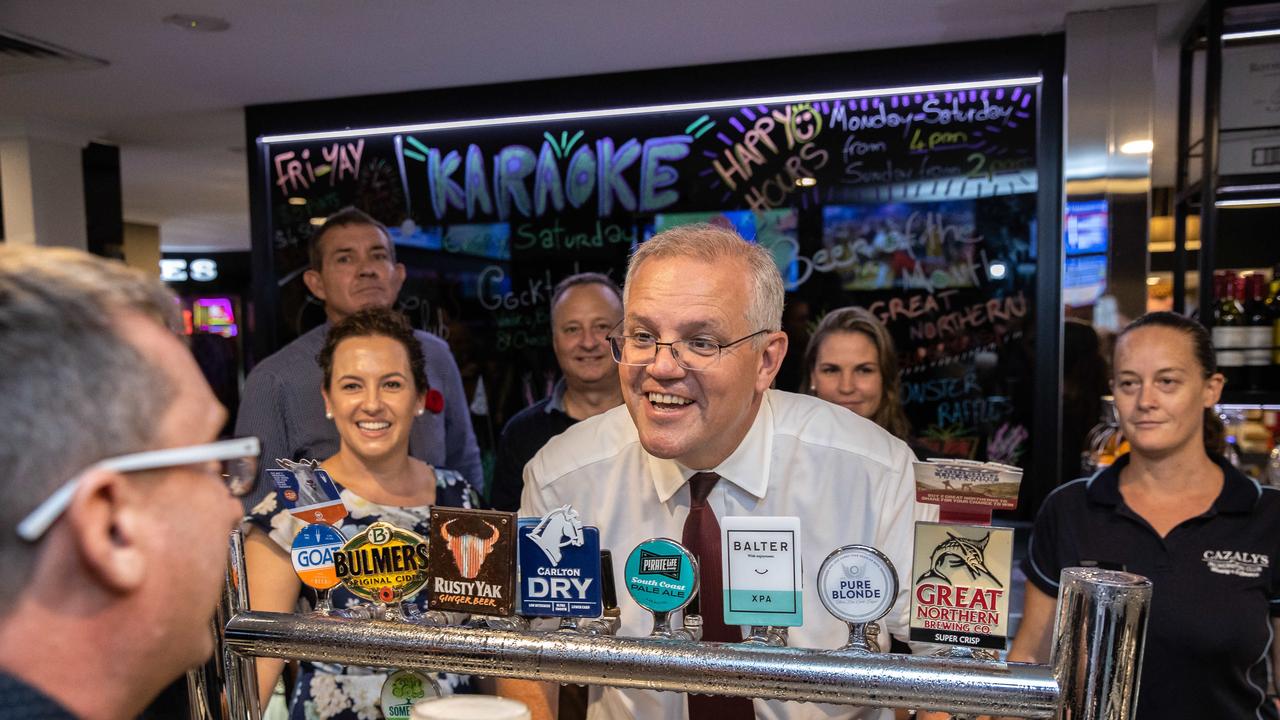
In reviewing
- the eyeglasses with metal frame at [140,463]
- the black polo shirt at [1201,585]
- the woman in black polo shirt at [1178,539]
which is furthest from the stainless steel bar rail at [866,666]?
the black polo shirt at [1201,585]

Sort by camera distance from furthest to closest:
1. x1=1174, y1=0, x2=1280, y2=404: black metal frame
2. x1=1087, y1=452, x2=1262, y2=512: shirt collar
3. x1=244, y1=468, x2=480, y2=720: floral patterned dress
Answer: x1=1174, y1=0, x2=1280, y2=404: black metal frame → x1=1087, y1=452, x2=1262, y2=512: shirt collar → x1=244, y1=468, x2=480, y2=720: floral patterned dress

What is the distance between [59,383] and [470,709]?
1.59 feet

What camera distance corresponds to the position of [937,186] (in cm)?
510

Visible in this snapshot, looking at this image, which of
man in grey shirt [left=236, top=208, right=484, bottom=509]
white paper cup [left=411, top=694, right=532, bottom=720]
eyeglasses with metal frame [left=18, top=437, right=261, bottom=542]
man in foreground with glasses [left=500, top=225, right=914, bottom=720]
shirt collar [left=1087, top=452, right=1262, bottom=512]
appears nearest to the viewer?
Result: eyeglasses with metal frame [left=18, top=437, right=261, bottom=542]

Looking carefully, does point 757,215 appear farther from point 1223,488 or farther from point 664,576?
point 664,576

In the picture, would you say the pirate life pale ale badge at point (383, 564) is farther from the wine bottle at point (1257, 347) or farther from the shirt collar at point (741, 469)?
the wine bottle at point (1257, 347)

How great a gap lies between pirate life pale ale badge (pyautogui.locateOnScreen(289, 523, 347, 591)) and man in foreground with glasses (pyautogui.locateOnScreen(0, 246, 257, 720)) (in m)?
0.41

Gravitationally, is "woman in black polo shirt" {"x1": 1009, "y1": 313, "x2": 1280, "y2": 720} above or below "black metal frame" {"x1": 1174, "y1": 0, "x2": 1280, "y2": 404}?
below

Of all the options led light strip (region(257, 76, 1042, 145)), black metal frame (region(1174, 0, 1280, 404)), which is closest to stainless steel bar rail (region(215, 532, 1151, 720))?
black metal frame (region(1174, 0, 1280, 404))

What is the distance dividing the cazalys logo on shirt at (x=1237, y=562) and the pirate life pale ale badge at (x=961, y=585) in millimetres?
1379

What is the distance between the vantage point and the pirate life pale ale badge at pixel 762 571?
1.02 metres

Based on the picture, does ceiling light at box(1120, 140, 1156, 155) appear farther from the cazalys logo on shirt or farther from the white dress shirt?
the white dress shirt

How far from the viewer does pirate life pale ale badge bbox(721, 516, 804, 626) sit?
102 centimetres

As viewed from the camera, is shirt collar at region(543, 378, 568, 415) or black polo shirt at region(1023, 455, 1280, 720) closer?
black polo shirt at region(1023, 455, 1280, 720)
